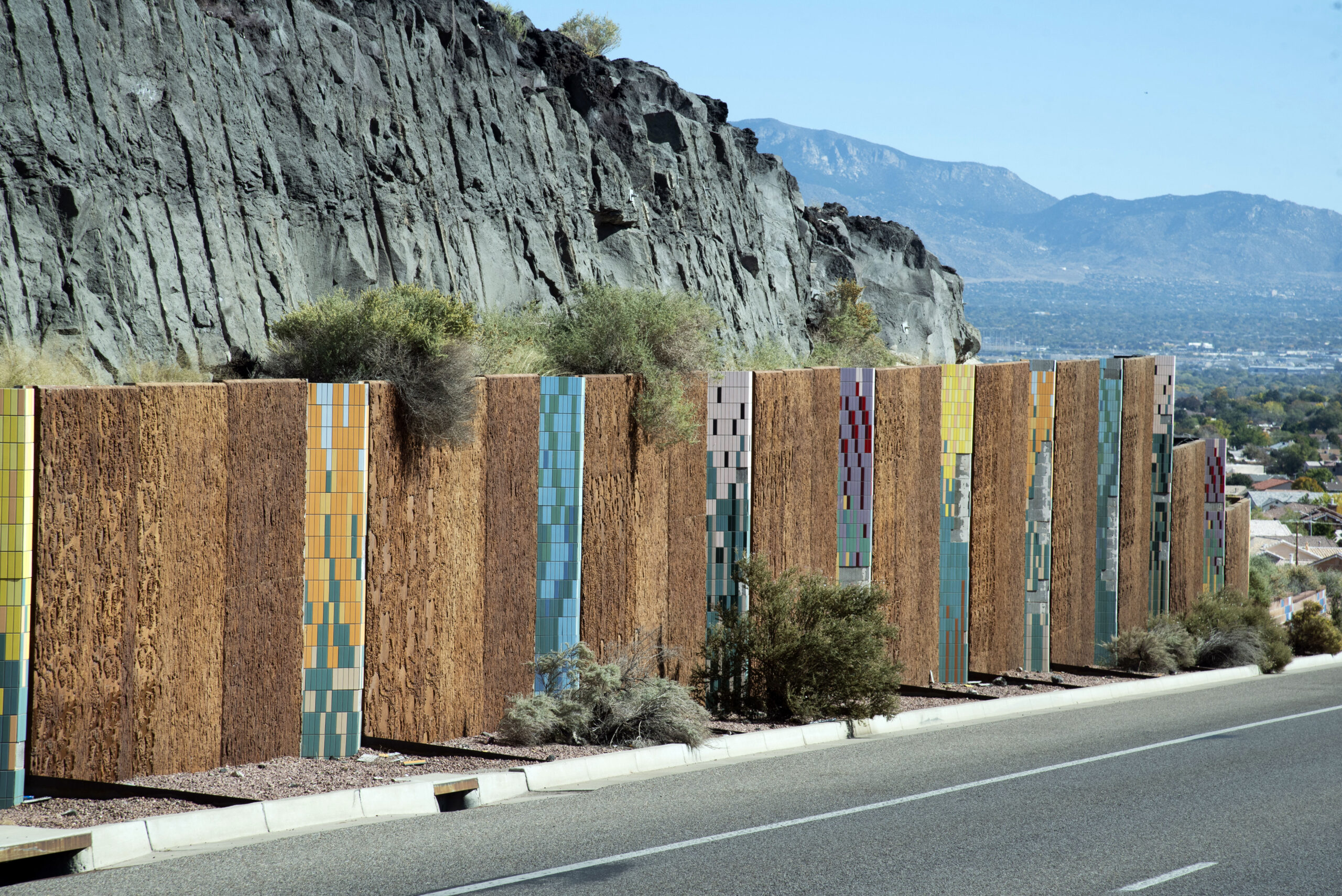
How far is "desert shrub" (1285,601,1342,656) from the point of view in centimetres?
2355

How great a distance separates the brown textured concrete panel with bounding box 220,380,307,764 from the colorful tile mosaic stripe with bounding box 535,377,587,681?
2418 mm

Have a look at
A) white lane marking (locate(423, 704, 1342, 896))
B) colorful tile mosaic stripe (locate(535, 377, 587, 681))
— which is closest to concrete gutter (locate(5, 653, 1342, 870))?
colorful tile mosaic stripe (locate(535, 377, 587, 681))

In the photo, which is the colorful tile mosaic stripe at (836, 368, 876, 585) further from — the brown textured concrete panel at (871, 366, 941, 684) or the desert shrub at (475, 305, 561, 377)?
the desert shrub at (475, 305, 561, 377)

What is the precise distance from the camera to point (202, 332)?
2248 centimetres

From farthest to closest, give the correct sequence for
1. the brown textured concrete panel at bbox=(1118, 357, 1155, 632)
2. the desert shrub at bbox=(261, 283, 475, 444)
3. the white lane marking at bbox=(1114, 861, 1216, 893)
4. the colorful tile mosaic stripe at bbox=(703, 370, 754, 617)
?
the brown textured concrete panel at bbox=(1118, 357, 1155, 632) → the colorful tile mosaic stripe at bbox=(703, 370, 754, 617) → the desert shrub at bbox=(261, 283, 475, 444) → the white lane marking at bbox=(1114, 861, 1216, 893)

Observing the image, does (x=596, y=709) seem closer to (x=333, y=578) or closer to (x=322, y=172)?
(x=333, y=578)

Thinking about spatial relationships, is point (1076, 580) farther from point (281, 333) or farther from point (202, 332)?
point (202, 332)

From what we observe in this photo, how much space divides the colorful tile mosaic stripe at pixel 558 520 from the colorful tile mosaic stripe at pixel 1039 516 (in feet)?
25.1

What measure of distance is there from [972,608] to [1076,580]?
262 cm

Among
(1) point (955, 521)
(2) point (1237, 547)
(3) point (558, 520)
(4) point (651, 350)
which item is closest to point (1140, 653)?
(1) point (955, 521)

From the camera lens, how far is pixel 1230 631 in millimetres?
19500

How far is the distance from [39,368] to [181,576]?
5904 mm

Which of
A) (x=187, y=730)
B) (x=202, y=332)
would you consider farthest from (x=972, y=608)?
(x=202, y=332)

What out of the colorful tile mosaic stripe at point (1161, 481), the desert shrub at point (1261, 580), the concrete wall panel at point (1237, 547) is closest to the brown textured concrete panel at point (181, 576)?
the colorful tile mosaic stripe at point (1161, 481)
